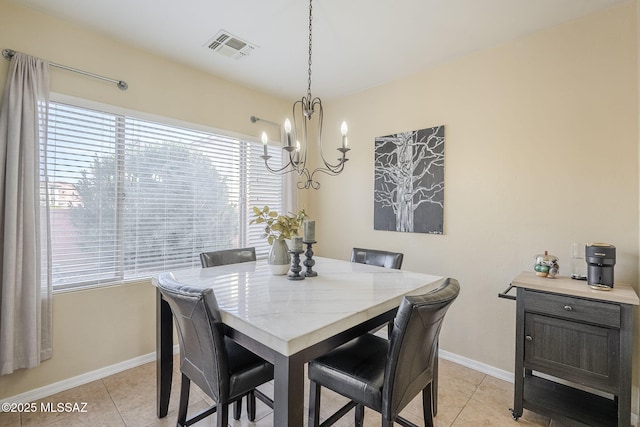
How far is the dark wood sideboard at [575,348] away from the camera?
5.21ft

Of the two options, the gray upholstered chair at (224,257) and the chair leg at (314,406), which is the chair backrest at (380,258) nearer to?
the gray upholstered chair at (224,257)

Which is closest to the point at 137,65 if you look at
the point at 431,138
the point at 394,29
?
the point at 394,29

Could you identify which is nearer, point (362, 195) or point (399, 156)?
point (399, 156)

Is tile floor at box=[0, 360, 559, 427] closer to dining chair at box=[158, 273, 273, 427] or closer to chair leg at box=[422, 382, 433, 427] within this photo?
chair leg at box=[422, 382, 433, 427]

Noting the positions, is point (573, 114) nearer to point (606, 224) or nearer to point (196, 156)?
point (606, 224)

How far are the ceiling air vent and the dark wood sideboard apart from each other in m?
2.69

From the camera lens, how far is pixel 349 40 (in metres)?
2.37

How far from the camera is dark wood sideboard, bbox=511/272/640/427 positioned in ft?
5.21

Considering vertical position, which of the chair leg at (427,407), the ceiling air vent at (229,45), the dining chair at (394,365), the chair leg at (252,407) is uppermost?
the ceiling air vent at (229,45)

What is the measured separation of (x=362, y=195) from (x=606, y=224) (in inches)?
78.6

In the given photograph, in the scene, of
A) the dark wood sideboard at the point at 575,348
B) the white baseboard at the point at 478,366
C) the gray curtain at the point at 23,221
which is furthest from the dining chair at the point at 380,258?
the gray curtain at the point at 23,221

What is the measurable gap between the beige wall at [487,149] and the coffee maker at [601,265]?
1.16 ft

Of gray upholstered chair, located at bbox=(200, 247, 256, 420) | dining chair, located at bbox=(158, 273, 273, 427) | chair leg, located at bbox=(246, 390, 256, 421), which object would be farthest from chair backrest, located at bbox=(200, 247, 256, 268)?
chair leg, located at bbox=(246, 390, 256, 421)

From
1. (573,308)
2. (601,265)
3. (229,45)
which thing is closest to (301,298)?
(573,308)
